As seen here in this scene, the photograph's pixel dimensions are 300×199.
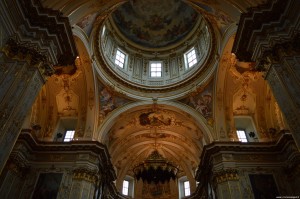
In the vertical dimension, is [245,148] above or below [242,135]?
below

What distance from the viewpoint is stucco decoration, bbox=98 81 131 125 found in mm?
16750

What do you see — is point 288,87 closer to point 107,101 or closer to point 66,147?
point 66,147

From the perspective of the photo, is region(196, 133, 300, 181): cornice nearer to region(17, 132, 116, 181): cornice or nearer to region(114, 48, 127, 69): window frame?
region(17, 132, 116, 181): cornice


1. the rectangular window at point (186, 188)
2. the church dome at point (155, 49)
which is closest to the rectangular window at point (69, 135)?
the church dome at point (155, 49)

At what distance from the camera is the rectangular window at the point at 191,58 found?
18752mm

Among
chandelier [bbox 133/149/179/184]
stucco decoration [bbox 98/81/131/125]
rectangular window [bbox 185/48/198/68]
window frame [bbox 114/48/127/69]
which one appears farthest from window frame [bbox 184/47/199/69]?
chandelier [bbox 133/149/179/184]

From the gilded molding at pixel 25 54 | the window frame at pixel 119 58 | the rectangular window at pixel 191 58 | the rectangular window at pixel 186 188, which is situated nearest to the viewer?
the gilded molding at pixel 25 54

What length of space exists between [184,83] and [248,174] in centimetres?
672

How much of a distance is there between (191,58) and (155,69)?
2819 millimetres

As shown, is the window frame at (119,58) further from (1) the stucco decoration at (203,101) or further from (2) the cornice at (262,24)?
(2) the cornice at (262,24)

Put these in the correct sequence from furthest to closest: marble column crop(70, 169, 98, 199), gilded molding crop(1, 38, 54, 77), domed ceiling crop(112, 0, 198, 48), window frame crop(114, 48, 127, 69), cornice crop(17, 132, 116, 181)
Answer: domed ceiling crop(112, 0, 198, 48) → window frame crop(114, 48, 127, 69) → cornice crop(17, 132, 116, 181) → marble column crop(70, 169, 98, 199) → gilded molding crop(1, 38, 54, 77)

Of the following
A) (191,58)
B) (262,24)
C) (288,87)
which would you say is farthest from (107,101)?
(288,87)

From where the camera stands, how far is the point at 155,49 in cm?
2120

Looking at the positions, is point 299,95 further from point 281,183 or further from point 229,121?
point 229,121
